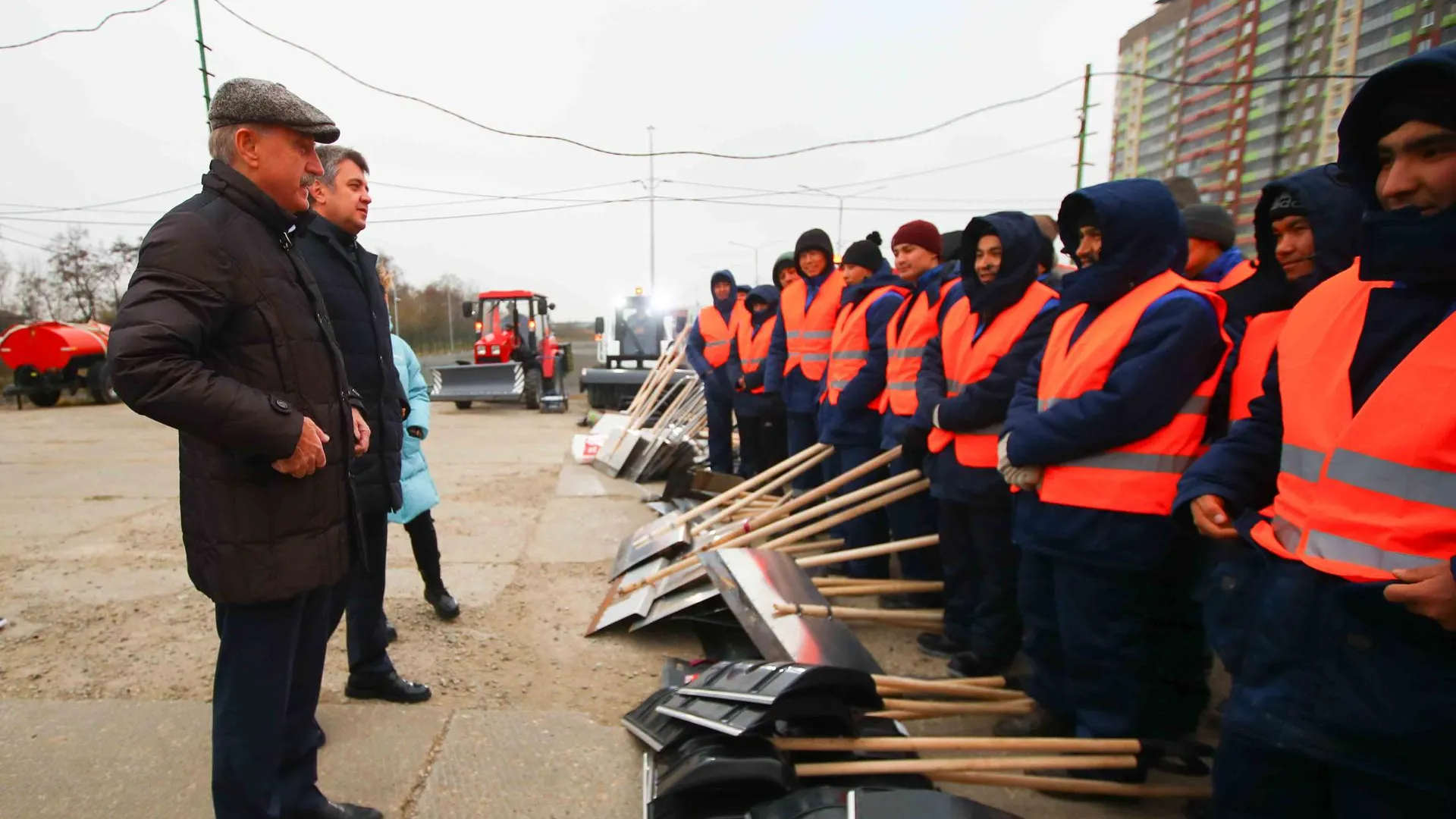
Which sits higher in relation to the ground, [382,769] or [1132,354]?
[1132,354]

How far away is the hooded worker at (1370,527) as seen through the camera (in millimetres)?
1204

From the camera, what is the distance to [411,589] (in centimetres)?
416

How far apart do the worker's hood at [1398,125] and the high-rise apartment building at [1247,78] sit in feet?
1.07

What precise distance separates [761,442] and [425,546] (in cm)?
339

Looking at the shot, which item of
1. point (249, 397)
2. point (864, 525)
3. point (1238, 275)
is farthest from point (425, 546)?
point (1238, 275)

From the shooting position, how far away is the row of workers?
123cm

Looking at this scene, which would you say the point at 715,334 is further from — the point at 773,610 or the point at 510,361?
the point at 510,361

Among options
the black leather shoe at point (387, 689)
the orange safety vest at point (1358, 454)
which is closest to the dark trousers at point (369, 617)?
the black leather shoe at point (387, 689)

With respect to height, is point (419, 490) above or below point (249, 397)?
below

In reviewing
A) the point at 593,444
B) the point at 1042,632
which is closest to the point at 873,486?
the point at 1042,632

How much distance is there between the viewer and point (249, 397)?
1.61 meters

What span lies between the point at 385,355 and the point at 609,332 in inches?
507

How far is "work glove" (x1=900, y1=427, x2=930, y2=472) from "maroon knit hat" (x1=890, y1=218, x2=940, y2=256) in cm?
120

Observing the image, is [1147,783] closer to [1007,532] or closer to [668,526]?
[1007,532]
